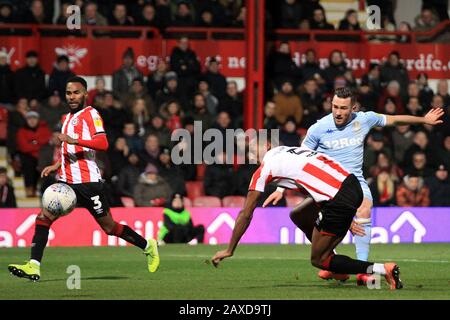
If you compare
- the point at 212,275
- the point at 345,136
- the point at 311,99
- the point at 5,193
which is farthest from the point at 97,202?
the point at 311,99

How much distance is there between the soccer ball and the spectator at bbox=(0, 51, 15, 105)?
8.98 meters

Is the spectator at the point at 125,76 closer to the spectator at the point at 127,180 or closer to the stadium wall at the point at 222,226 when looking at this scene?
the spectator at the point at 127,180

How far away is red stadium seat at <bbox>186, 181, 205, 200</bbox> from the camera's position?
2006cm

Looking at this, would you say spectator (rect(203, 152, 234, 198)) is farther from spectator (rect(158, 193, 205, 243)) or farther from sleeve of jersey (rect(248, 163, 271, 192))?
sleeve of jersey (rect(248, 163, 271, 192))

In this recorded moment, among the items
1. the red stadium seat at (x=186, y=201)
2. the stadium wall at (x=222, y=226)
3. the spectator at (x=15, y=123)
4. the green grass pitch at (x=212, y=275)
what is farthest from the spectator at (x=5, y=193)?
the red stadium seat at (x=186, y=201)

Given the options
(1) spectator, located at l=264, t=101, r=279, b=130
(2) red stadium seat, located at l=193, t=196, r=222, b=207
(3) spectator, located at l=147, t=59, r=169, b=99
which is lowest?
(2) red stadium seat, located at l=193, t=196, r=222, b=207

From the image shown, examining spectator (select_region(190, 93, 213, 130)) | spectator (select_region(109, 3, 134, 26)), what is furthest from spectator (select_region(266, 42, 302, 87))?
spectator (select_region(109, 3, 134, 26))

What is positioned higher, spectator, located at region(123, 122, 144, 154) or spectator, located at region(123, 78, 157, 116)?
spectator, located at region(123, 78, 157, 116)

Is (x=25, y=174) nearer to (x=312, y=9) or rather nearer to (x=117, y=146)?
(x=117, y=146)

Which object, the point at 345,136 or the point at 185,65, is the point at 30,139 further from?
the point at 345,136

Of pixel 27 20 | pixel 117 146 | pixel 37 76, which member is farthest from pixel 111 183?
pixel 27 20

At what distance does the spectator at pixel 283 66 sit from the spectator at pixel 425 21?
3.21 metres

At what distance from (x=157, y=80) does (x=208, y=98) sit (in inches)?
37.4

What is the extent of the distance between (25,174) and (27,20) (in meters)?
3.25
